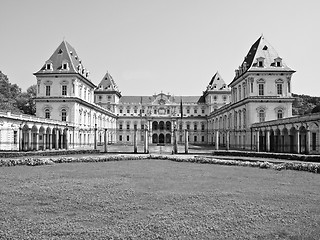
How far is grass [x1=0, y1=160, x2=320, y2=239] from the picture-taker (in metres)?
8.21

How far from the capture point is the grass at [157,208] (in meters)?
8.21

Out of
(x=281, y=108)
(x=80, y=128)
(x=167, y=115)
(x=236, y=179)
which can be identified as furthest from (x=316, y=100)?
(x=236, y=179)

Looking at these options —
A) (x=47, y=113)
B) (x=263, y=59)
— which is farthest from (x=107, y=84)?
(x=263, y=59)

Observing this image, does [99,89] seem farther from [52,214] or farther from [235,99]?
[52,214]

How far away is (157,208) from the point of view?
10.2 metres

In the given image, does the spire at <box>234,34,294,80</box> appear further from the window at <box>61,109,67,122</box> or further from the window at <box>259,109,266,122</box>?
the window at <box>61,109,67,122</box>

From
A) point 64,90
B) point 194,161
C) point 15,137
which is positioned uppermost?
point 64,90

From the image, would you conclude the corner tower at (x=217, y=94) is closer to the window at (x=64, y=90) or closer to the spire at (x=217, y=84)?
the spire at (x=217, y=84)

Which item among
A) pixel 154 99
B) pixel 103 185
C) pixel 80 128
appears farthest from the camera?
pixel 154 99

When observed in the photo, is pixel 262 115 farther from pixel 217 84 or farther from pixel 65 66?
pixel 217 84

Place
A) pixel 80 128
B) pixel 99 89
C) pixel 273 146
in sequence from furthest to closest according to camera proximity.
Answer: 1. pixel 99 89
2. pixel 80 128
3. pixel 273 146

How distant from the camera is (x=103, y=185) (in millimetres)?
13672

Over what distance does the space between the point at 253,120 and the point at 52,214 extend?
38.4m

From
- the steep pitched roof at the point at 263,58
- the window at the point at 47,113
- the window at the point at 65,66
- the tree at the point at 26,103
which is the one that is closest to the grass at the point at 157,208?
the steep pitched roof at the point at 263,58
